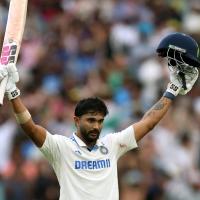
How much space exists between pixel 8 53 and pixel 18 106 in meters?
0.52

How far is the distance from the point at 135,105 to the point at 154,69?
1005mm

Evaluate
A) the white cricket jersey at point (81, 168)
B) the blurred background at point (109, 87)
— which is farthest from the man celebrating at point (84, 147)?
the blurred background at point (109, 87)

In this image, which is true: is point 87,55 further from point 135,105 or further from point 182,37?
point 182,37

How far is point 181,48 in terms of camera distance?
10266mm

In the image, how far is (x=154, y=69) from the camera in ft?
55.2

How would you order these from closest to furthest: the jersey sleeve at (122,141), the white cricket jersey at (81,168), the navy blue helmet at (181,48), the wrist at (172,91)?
1. the white cricket jersey at (81,168)
2. the jersey sleeve at (122,141)
3. the navy blue helmet at (181,48)
4. the wrist at (172,91)

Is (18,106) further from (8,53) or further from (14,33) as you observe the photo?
(14,33)

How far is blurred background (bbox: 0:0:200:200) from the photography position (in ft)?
45.5

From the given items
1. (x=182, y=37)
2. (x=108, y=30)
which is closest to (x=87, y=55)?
(x=108, y=30)

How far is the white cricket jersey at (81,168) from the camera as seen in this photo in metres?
9.52

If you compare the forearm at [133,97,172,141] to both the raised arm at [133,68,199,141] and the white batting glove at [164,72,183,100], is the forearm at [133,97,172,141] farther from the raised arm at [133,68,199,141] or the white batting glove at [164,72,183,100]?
the white batting glove at [164,72,183,100]

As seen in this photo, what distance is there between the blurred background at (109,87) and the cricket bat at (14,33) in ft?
12.0

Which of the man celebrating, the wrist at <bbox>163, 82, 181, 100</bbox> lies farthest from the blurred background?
the man celebrating

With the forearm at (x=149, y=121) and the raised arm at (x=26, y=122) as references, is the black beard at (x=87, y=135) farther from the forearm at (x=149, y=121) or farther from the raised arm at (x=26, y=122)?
the forearm at (x=149, y=121)
